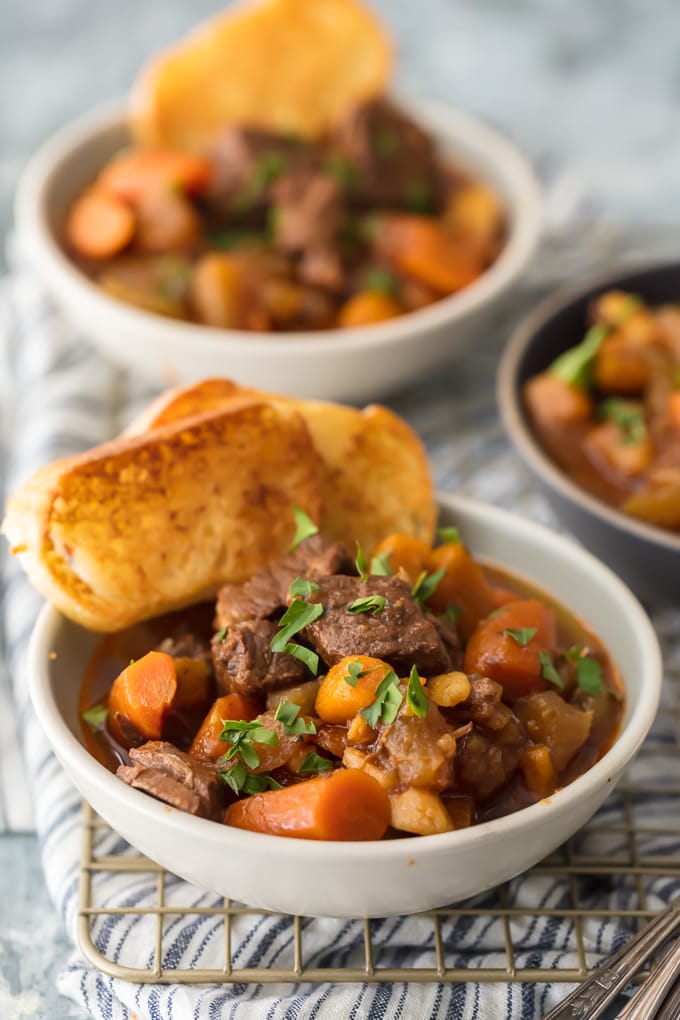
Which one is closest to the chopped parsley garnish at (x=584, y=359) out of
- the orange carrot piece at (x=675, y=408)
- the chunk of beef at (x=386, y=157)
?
the orange carrot piece at (x=675, y=408)

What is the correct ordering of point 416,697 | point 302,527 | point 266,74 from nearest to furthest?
point 416,697
point 302,527
point 266,74

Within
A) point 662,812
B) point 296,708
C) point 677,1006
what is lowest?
point 662,812

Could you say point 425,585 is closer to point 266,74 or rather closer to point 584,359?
point 584,359

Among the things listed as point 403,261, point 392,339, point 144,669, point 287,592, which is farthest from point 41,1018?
point 403,261

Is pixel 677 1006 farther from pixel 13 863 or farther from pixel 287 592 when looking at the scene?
pixel 13 863

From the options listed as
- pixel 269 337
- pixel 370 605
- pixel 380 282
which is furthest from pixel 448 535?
pixel 380 282
